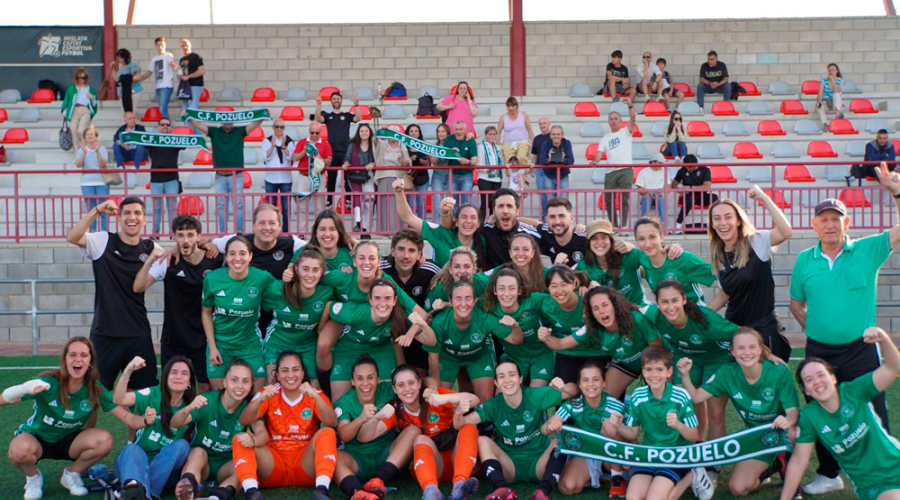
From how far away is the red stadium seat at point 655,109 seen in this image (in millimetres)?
17641

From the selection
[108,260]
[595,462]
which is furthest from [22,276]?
[595,462]

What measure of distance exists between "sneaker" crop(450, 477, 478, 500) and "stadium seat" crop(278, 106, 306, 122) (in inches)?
519

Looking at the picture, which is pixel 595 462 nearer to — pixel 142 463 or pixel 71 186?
pixel 142 463

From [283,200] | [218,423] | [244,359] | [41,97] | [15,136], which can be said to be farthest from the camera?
[41,97]

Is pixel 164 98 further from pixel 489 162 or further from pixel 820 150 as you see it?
pixel 820 150

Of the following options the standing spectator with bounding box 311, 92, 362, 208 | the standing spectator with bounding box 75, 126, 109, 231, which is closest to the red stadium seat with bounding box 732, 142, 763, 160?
the standing spectator with bounding box 311, 92, 362, 208

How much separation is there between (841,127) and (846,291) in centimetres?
1276

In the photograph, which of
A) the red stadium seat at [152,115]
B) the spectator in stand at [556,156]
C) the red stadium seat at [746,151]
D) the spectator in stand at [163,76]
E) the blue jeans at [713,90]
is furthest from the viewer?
the blue jeans at [713,90]

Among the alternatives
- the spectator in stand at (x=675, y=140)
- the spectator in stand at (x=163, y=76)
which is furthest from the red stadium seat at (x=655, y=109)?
the spectator in stand at (x=163, y=76)

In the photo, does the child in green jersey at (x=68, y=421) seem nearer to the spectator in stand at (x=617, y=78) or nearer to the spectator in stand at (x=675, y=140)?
the spectator in stand at (x=675, y=140)

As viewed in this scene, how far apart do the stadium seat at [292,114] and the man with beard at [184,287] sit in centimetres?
1137

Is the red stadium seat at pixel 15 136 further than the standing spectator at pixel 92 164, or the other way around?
the red stadium seat at pixel 15 136

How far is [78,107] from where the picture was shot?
642 inches

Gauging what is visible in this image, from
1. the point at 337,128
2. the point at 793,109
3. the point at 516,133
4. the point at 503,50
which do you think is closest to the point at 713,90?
the point at 793,109
